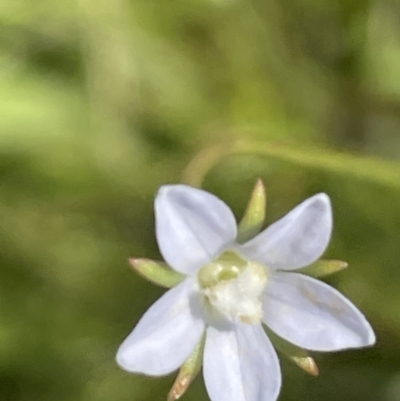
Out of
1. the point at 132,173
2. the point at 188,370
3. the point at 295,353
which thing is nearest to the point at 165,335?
the point at 188,370

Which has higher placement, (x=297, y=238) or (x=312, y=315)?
(x=297, y=238)

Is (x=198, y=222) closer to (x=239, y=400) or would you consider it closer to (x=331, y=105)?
(x=239, y=400)

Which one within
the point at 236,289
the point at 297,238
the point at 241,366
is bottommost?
the point at 241,366

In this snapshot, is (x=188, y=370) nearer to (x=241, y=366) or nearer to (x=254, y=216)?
(x=241, y=366)

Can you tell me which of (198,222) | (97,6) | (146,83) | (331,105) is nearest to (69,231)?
(146,83)

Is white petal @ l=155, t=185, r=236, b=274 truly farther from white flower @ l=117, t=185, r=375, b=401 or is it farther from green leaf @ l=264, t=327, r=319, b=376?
green leaf @ l=264, t=327, r=319, b=376

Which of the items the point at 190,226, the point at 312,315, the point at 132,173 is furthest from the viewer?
the point at 132,173

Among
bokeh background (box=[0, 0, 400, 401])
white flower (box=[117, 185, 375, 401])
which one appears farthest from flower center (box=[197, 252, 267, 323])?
bokeh background (box=[0, 0, 400, 401])
